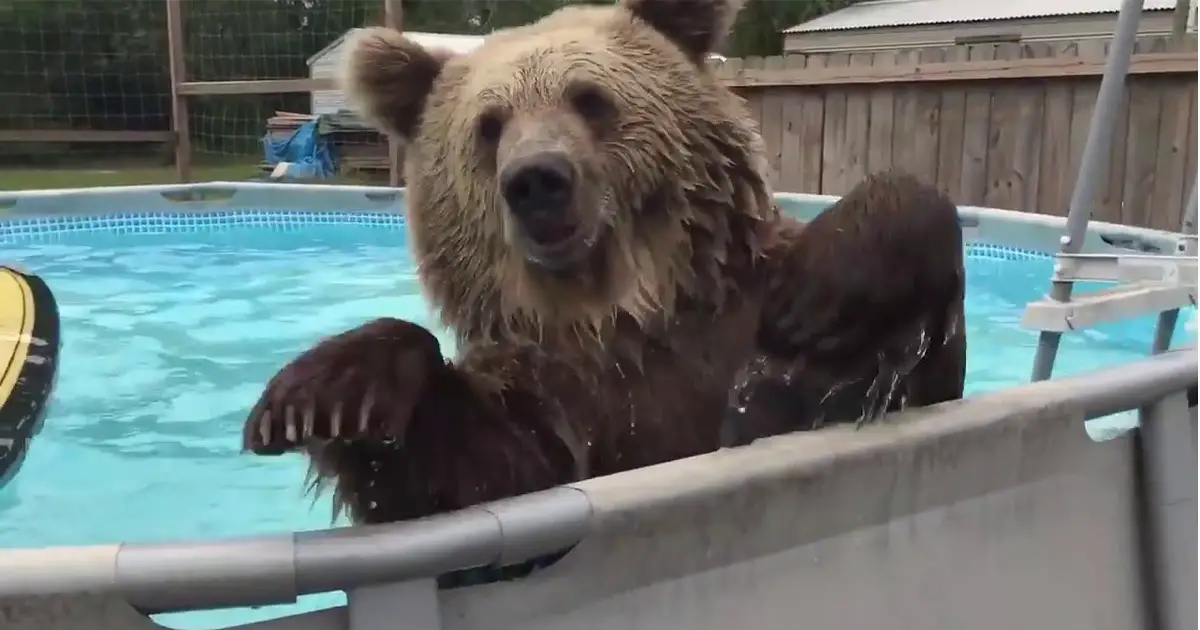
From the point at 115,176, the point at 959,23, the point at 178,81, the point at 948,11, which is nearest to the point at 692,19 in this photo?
the point at 178,81

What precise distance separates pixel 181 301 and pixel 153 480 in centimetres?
273

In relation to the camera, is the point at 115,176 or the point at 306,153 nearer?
the point at 115,176

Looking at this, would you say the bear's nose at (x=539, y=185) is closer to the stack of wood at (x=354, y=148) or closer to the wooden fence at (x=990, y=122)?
the wooden fence at (x=990, y=122)

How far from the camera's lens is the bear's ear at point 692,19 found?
75.9 inches

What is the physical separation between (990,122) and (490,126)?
563 cm

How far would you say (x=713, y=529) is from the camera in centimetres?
133

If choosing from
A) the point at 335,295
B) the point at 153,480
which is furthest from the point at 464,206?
the point at 335,295

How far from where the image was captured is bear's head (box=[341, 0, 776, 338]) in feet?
5.62

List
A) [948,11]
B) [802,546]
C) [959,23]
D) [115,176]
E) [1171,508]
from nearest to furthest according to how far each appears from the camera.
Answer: [802,546], [1171,508], [115,176], [959,23], [948,11]

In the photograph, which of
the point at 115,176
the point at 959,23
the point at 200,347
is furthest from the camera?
the point at 959,23

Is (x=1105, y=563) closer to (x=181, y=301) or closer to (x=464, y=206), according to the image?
(x=464, y=206)

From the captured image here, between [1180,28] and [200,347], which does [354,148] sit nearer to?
[200,347]

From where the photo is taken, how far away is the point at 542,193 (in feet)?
5.26

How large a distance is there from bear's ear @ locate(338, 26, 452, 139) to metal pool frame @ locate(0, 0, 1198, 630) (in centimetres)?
100
